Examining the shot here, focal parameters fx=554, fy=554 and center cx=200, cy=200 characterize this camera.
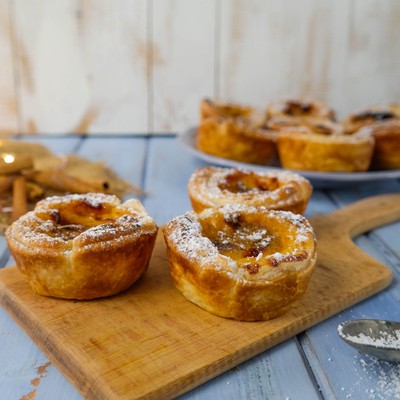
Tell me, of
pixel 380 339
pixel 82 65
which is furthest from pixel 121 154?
pixel 380 339

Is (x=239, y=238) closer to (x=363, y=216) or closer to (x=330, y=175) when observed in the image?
(x=363, y=216)

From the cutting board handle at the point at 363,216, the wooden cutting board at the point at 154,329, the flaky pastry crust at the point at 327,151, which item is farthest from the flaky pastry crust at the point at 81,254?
the flaky pastry crust at the point at 327,151

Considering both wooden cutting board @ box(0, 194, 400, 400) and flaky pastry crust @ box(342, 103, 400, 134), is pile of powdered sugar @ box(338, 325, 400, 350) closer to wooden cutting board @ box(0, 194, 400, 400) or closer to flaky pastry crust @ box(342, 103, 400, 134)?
wooden cutting board @ box(0, 194, 400, 400)

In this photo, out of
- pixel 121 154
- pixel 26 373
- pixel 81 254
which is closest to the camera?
pixel 26 373

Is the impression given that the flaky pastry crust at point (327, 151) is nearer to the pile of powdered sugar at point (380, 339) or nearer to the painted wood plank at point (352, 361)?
the painted wood plank at point (352, 361)

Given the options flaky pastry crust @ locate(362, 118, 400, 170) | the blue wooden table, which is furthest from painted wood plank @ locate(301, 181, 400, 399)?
flaky pastry crust @ locate(362, 118, 400, 170)
